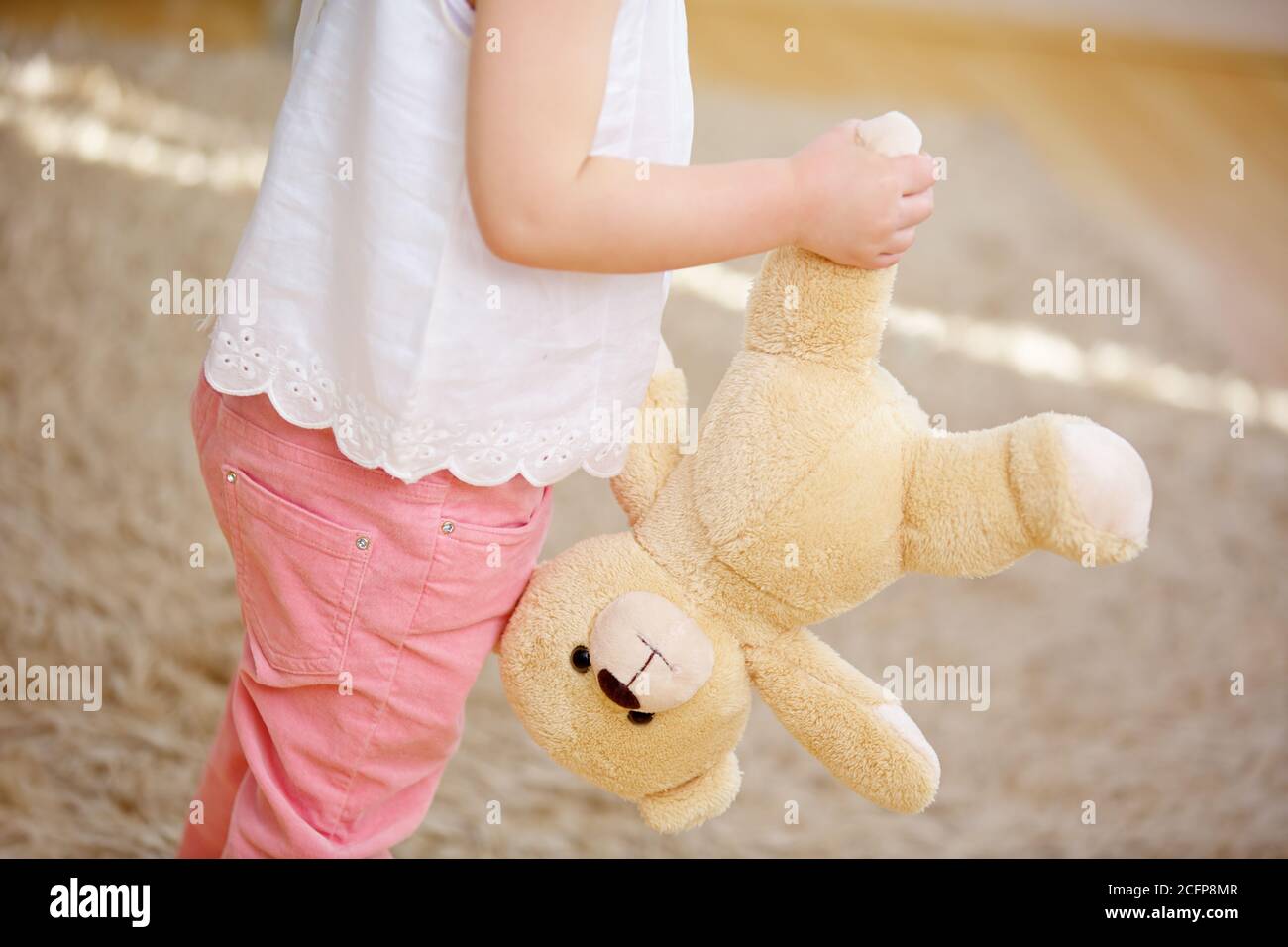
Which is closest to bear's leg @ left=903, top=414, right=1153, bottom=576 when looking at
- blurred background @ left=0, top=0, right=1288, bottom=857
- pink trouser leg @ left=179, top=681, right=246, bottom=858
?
pink trouser leg @ left=179, top=681, right=246, bottom=858

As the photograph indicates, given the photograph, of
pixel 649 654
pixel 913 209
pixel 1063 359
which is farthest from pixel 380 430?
pixel 1063 359

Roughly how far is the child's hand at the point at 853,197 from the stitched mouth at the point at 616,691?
225 mm

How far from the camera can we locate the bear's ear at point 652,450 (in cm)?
67

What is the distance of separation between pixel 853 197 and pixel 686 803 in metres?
0.33

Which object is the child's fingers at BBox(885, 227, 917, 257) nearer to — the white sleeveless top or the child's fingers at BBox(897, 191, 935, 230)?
the child's fingers at BBox(897, 191, 935, 230)

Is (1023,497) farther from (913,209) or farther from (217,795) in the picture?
(217,795)

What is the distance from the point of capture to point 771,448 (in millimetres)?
602

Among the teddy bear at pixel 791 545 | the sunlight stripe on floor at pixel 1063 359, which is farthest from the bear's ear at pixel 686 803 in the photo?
the sunlight stripe on floor at pixel 1063 359

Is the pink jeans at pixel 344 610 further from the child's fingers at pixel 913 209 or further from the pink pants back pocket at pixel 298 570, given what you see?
the child's fingers at pixel 913 209

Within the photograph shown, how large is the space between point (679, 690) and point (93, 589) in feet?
3.04

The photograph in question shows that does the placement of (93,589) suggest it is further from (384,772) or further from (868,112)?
(868,112)
